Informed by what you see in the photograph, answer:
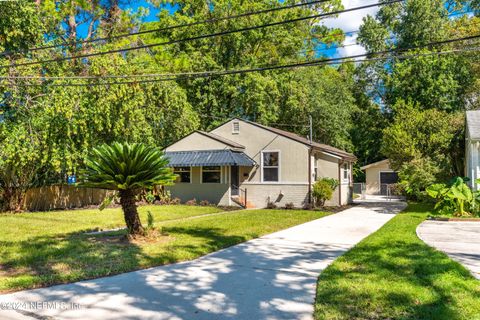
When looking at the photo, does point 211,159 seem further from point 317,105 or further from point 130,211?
point 317,105

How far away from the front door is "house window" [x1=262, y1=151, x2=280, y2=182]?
1441mm

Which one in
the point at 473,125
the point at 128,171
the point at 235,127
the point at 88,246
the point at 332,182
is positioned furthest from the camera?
the point at 235,127

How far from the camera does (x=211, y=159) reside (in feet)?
62.3

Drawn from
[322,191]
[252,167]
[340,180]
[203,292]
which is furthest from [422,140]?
[203,292]

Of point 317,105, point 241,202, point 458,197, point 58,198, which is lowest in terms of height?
point 241,202

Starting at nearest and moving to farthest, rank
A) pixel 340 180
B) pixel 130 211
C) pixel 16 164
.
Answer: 1. pixel 130 211
2. pixel 16 164
3. pixel 340 180

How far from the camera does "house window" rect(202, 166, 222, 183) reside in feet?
65.0

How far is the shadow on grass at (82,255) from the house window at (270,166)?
9.80m

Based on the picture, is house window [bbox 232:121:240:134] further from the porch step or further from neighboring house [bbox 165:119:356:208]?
the porch step

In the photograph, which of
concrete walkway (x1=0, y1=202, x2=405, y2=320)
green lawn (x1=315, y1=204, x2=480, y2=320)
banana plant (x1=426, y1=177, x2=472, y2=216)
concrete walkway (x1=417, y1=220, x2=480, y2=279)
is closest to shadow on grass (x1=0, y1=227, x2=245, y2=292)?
concrete walkway (x1=0, y1=202, x2=405, y2=320)

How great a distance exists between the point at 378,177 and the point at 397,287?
29888mm

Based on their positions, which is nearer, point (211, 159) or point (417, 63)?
point (211, 159)

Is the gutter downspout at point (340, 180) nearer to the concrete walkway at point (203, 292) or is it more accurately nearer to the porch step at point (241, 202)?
the porch step at point (241, 202)

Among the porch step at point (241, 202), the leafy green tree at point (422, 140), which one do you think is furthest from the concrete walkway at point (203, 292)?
the leafy green tree at point (422, 140)
